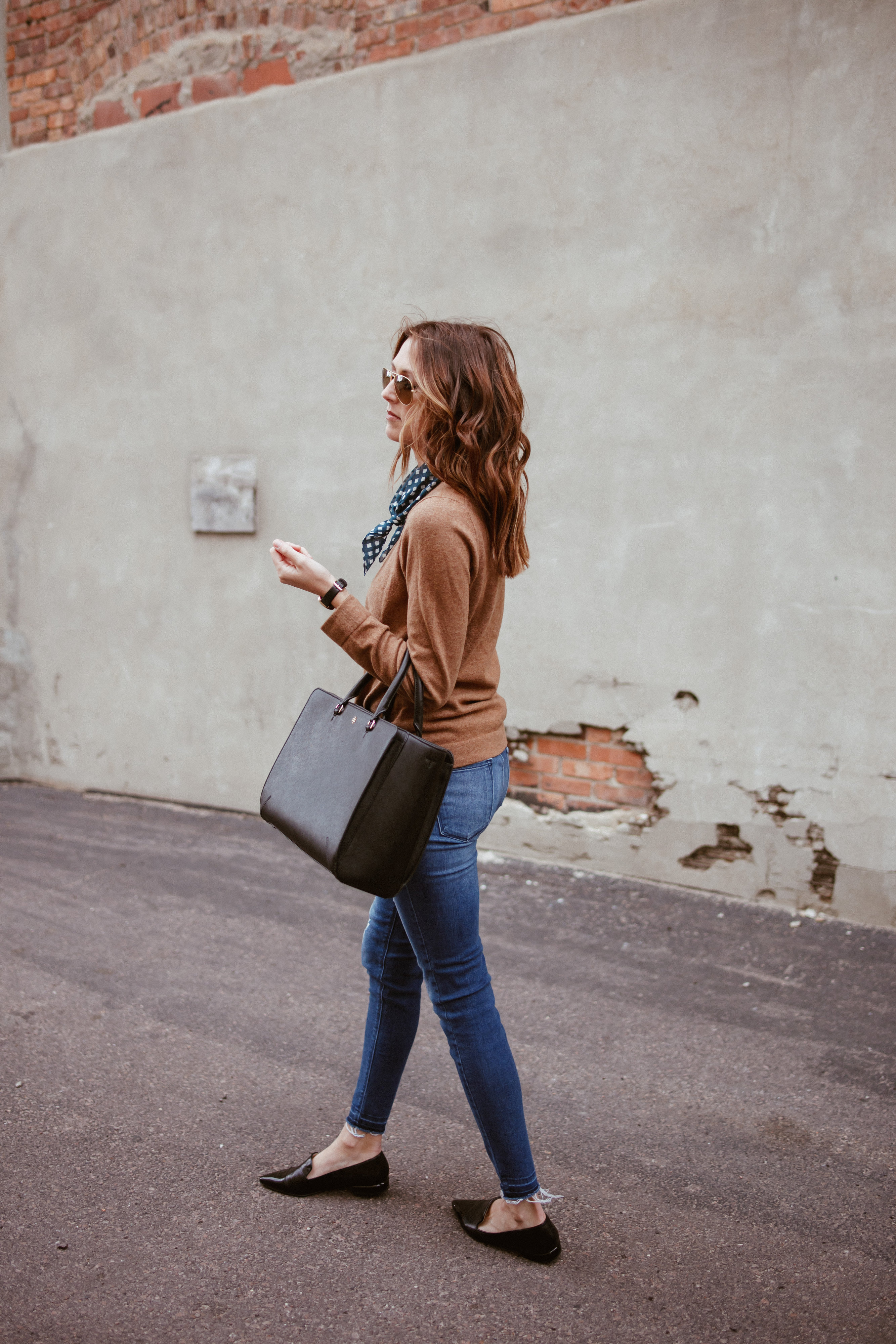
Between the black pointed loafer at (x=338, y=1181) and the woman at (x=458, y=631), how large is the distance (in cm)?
25

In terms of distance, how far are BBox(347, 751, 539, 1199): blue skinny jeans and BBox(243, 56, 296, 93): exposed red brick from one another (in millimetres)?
4108

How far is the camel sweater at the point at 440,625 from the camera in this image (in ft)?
5.89

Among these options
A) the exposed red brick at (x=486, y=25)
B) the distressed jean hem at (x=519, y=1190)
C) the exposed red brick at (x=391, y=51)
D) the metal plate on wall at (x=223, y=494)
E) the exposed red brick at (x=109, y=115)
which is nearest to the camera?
the distressed jean hem at (x=519, y=1190)

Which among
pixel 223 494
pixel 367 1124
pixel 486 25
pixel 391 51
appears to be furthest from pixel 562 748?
pixel 391 51

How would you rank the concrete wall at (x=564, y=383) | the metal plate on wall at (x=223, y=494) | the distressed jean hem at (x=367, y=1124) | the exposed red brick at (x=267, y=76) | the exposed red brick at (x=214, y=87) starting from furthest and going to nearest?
1. the metal plate on wall at (x=223, y=494)
2. the exposed red brick at (x=214, y=87)
3. the exposed red brick at (x=267, y=76)
4. the concrete wall at (x=564, y=383)
5. the distressed jean hem at (x=367, y=1124)

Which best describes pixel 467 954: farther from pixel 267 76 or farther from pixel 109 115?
pixel 109 115

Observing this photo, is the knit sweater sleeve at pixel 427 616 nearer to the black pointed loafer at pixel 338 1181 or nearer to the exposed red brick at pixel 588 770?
the black pointed loafer at pixel 338 1181

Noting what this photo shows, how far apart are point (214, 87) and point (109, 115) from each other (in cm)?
72

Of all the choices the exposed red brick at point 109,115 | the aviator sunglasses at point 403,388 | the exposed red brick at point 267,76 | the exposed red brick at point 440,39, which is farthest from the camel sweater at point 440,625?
the exposed red brick at point 109,115

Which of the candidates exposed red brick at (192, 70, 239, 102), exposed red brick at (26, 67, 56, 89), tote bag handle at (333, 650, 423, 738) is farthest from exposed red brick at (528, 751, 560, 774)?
exposed red brick at (26, 67, 56, 89)

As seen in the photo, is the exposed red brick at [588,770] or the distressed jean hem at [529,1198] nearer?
the distressed jean hem at [529,1198]

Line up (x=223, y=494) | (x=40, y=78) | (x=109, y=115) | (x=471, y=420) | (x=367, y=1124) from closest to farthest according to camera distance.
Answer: (x=471, y=420), (x=367, y=1124), (x=223, y=494), (x=109, y=115), (x=40, y=78)

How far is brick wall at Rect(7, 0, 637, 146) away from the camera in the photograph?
4.29 m

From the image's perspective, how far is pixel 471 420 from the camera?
6.17 ft
